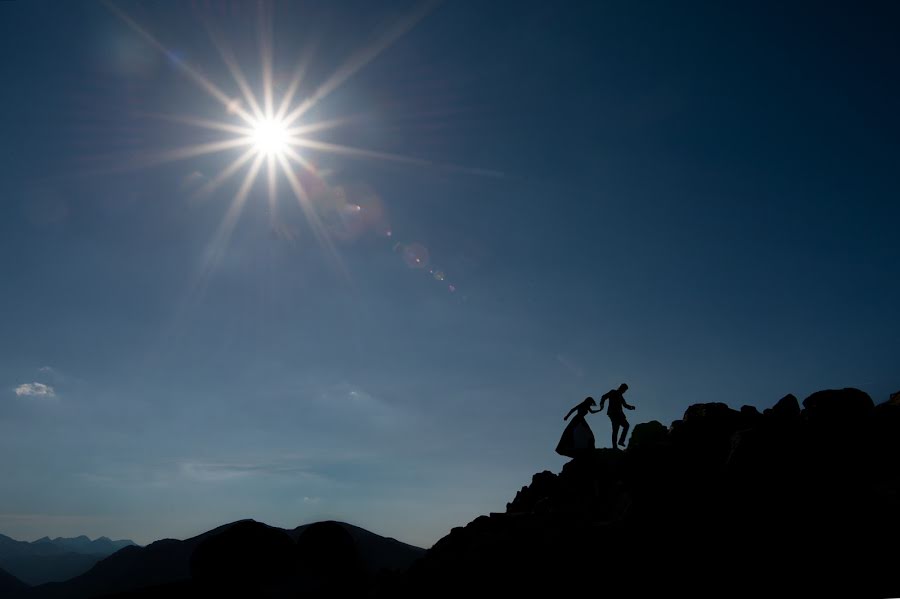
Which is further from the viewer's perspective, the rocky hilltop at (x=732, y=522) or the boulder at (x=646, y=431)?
the boulder at (x=646, y=431)

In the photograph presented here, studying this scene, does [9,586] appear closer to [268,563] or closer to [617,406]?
[268,563]

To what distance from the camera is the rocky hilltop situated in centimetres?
1020

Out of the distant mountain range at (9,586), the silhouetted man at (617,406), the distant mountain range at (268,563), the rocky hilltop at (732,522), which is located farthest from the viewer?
the distant mountain range at (9,586)

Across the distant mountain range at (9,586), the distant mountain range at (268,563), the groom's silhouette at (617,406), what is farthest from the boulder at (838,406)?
the distant mountain range at (9,586)

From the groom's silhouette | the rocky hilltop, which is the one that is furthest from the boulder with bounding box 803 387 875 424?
the groom's silhouette

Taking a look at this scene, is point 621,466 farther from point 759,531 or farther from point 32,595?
point 32,595

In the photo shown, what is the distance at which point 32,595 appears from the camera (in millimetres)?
157125

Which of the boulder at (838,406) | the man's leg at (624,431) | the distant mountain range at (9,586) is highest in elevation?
the man's leg at (624,431)

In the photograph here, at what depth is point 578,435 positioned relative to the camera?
18.0m

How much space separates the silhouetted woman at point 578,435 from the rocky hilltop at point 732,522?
194 cm

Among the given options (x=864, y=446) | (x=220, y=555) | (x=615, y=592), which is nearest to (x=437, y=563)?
(x=615, y=592)

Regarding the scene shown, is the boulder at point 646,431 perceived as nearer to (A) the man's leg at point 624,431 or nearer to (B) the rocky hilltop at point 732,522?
(A) the man's leg at point 624,431

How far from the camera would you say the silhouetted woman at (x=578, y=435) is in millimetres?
17984

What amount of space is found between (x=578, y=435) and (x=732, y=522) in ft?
22.6
